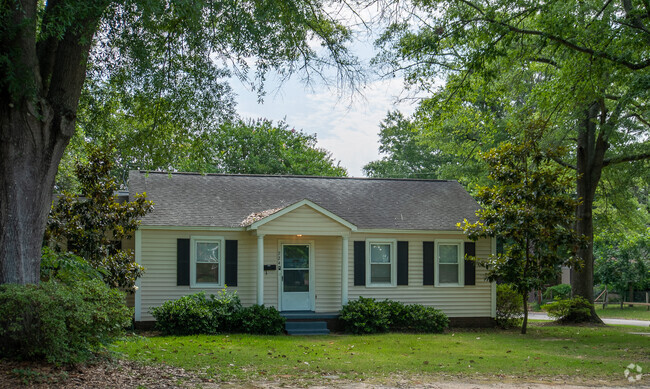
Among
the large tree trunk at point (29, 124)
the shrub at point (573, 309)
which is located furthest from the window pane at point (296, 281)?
the large tree trunk at point (29, 124)

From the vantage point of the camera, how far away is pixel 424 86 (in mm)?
15008

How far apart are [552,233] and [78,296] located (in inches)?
490

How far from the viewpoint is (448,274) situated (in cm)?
1897

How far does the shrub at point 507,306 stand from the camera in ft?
62.8

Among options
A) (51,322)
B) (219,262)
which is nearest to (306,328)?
(219,262)

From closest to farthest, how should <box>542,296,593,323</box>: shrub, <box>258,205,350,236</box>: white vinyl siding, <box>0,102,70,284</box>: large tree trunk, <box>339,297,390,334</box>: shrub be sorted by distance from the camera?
<box>0,102,70,284</box>: large tree trunk, <box>339,297,390,334</box>: shrub, <box>258,205,350,236</box>: white vinyl siding, <box>542,296,593,323</box>: shrub

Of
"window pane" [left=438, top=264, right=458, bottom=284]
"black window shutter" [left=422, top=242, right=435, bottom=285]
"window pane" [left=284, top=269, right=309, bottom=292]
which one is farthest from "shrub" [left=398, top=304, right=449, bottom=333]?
"window pane" [left=284, top=269, right=309, bottom=292]

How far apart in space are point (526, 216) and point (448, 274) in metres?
3.59

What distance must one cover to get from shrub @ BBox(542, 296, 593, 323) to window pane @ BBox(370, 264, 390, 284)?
6.26 metres

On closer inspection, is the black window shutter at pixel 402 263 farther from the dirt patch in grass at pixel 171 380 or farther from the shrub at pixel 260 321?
the dirt patch in grass at pixel 171 380

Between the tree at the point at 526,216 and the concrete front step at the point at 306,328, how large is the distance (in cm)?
493

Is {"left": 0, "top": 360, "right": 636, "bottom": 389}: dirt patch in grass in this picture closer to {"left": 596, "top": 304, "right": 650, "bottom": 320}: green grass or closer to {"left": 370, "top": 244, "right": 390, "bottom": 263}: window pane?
{"left": 370, "top": 244, "right": 390, "bottom": 263}: window pane

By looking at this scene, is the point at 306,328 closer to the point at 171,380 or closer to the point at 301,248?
the point at 301,248

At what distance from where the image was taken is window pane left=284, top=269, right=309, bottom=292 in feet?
59.4
